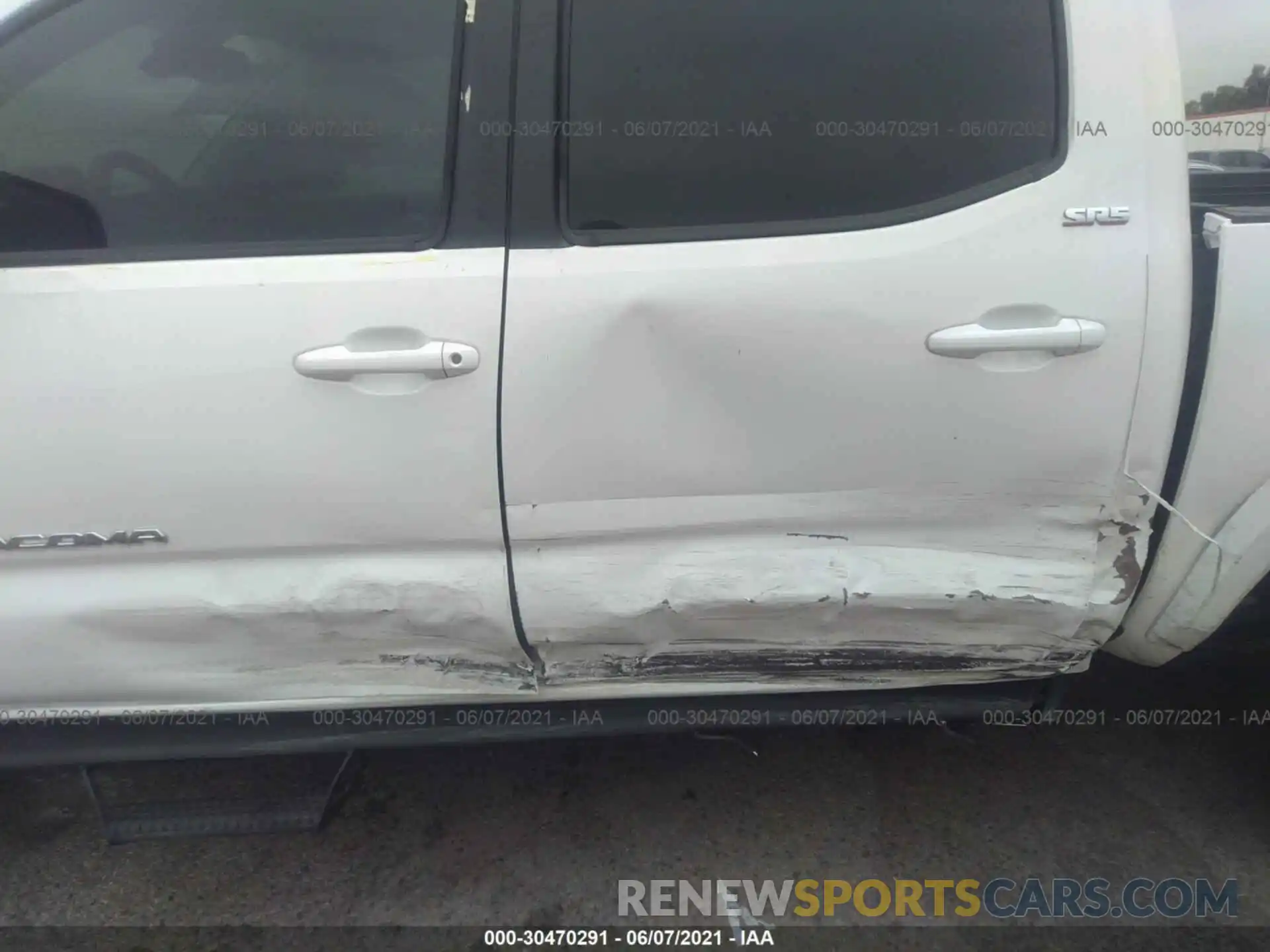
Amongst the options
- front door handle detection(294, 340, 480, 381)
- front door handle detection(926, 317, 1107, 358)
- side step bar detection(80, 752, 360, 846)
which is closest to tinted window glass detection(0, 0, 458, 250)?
front door handle detection(294, 340, 480, 381)

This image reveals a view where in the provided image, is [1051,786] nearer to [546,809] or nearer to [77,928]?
[546,809]

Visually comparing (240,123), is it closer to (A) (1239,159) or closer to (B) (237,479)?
(B) (237,479)

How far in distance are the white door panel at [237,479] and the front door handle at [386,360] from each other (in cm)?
2

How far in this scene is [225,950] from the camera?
6.50 feet

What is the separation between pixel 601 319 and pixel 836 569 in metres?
0.65

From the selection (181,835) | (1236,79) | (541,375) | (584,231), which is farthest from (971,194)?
(181,835)

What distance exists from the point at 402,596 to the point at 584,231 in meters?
0.76

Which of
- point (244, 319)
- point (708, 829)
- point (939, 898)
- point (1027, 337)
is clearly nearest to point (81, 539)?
point (244, 319)

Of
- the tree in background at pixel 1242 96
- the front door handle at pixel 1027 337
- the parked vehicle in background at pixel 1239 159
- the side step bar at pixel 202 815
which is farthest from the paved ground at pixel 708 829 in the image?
the parked vehicle in background at pixel 1239 159

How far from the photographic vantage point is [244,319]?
1621 millimetres

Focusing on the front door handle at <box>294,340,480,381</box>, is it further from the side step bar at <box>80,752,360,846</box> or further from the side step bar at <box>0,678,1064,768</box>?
the side step bar at <box>80,752,360,846</box>

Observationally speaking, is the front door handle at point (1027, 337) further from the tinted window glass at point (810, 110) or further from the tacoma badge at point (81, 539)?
the tacoma badge at point (81, 539)

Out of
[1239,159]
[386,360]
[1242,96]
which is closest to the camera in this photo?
[386,360]

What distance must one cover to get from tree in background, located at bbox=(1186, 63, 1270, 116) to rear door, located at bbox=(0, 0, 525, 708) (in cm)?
157
